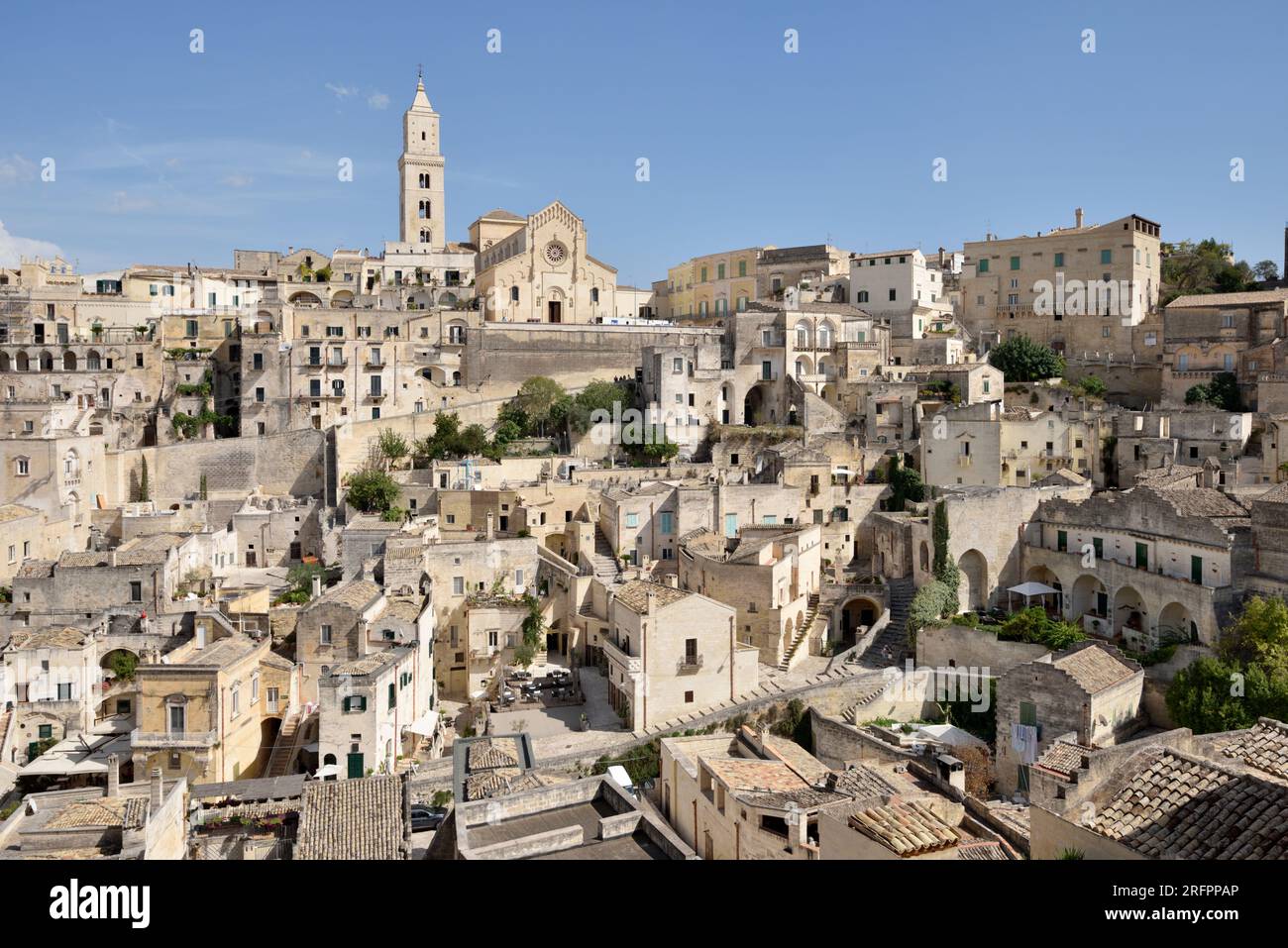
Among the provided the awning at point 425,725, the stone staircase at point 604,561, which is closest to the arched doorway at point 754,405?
the stone staircase at point 604,561

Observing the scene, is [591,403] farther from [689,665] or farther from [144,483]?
[689,665]

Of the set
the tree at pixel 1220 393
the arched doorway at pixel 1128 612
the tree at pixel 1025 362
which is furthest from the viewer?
the tree at pixel 1025 362

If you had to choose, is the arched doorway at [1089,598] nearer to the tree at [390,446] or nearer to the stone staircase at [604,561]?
the stone staircase at [604,561]

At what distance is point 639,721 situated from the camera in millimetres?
24031

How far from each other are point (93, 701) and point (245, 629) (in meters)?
3.57

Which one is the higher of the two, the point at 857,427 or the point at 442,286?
the point at 442,286

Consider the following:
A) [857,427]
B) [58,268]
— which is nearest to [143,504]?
[58,268]

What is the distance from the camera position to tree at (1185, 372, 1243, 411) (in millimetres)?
38812

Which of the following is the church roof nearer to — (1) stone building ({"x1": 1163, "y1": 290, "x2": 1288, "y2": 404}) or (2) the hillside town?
(2) the hillside town

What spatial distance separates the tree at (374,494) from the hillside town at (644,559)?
0.34 ft

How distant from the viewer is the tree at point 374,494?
35.1 m

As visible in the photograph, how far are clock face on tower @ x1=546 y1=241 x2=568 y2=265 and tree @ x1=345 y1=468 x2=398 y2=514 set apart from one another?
62.7 feet

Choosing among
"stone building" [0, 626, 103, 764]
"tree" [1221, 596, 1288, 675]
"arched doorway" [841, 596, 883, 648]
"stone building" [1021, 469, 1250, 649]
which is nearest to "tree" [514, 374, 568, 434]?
"arched doorway" [841, 596, 883, 648]

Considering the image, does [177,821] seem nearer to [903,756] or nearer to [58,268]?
[903,756]
